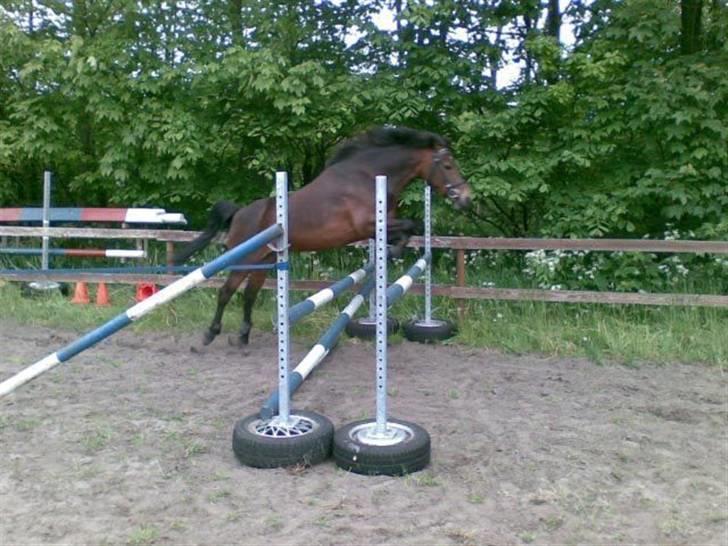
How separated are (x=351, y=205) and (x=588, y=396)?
2.37 m

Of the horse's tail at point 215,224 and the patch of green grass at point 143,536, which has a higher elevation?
the horse's tail at point 215,224

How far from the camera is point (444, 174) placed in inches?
221

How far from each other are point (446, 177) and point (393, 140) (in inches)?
22.7

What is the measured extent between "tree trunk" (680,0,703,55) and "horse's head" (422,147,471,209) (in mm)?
3650

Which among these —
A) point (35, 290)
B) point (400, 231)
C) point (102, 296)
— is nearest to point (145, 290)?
point (102, 296)

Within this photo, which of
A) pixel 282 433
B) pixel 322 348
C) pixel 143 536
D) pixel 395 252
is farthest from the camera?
pixel 395 252

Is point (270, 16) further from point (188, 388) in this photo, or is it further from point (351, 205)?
point (188, 388)

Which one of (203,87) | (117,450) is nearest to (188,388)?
(117,450)

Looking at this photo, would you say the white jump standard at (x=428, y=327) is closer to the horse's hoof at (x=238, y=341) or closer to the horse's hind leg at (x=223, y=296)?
the horse's hoof at (x=238, y=341)

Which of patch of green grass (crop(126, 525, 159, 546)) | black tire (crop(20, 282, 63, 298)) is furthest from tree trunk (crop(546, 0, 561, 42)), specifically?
patch of green grass (crop(126, 525, 159, 546))

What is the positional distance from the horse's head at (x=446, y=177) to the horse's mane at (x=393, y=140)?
9 centimetres

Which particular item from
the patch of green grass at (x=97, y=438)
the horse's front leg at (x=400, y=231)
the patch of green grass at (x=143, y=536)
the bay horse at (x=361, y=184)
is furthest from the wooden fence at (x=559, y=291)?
the patch of green grass at (x=143, y=536)

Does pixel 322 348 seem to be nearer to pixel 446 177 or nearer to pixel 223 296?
pixel 446 177

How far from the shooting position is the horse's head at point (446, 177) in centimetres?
552
